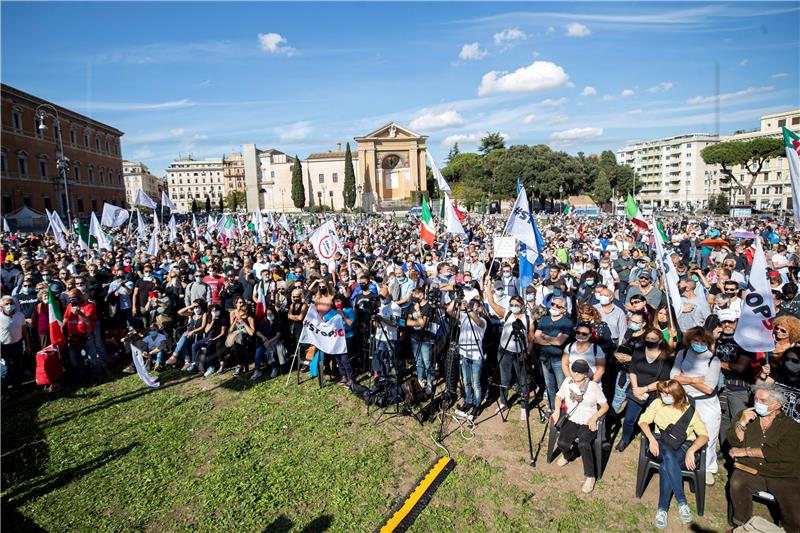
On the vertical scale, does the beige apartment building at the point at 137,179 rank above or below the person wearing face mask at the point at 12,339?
above

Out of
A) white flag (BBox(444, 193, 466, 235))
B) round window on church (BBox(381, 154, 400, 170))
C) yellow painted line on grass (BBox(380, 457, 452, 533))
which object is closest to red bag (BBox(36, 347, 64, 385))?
yellow painted line on grass (BBox(380, 457, 452, 533))

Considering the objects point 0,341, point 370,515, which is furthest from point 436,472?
point 0,341

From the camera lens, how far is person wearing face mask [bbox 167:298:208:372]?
903 cm

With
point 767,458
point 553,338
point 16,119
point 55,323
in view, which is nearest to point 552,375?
point 553,338

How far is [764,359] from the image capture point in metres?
5.67

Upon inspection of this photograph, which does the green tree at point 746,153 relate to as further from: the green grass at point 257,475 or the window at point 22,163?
the window at point 22,163

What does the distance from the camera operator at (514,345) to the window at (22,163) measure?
6325 centimetres

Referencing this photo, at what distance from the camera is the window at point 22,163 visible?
169 feet

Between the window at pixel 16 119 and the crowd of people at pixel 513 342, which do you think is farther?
the window at pixel 16 119

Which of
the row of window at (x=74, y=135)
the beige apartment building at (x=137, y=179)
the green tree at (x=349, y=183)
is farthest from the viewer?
the beige apartment building at (x=137, y=179)

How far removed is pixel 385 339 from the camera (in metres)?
7.59

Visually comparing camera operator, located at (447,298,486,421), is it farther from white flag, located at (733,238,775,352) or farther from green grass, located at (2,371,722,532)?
white flag, located at (733,238,775,352)

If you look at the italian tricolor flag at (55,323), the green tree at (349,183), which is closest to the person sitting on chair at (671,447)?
the italian tricolor flag at (55,323)

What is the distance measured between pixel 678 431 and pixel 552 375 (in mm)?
2075
